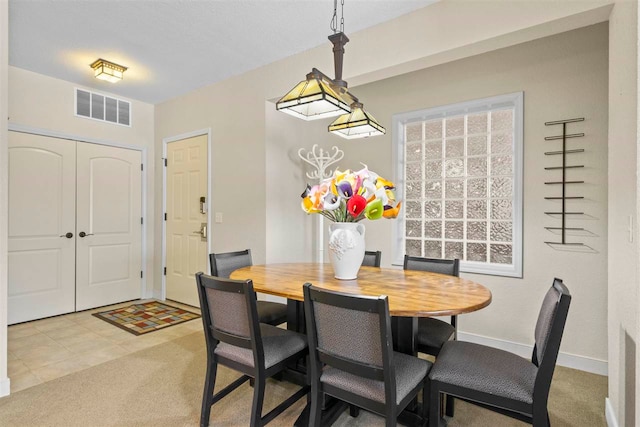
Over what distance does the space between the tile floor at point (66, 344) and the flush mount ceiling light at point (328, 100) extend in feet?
8.18

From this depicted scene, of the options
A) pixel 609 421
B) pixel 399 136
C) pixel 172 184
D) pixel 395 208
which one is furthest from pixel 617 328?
pixel 172 184

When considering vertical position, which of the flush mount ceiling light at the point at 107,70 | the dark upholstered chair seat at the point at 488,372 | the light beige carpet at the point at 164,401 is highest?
the flush mount ceiling light at the point at 107,70

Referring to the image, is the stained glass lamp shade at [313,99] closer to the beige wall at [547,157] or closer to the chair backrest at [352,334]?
the chair backrest at [352,334]

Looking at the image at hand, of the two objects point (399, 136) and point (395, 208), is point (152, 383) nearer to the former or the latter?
point (395, 208)

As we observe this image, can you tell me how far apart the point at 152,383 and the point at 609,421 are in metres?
2.80

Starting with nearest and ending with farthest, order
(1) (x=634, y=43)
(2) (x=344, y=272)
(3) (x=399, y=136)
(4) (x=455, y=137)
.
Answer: (1) (x=634, y=43), (2) (x=344, y=272), (4) (x=455, y=137), (3) (x=399, y=136)

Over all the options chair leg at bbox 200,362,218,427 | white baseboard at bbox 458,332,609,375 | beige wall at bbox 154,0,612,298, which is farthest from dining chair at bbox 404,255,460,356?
beige wall at bbox 154,0,612,298

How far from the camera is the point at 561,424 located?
1949 millimetres

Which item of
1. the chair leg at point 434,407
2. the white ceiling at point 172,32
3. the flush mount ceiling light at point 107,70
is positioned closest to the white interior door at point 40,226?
the white ceiling at point 172,32

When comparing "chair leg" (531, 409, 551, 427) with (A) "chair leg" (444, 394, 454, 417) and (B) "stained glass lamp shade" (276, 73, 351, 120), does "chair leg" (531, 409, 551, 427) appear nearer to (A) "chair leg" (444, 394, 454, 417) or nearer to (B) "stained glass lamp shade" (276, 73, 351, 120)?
(A) "chair leg" (444, 394, 454, 417)

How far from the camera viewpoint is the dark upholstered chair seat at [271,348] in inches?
68.7

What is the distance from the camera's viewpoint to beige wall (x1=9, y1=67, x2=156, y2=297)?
3.63m

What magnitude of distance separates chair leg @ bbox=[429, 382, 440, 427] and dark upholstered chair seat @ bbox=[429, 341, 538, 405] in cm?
5

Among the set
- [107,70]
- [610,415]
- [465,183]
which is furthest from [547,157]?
[107,70]
